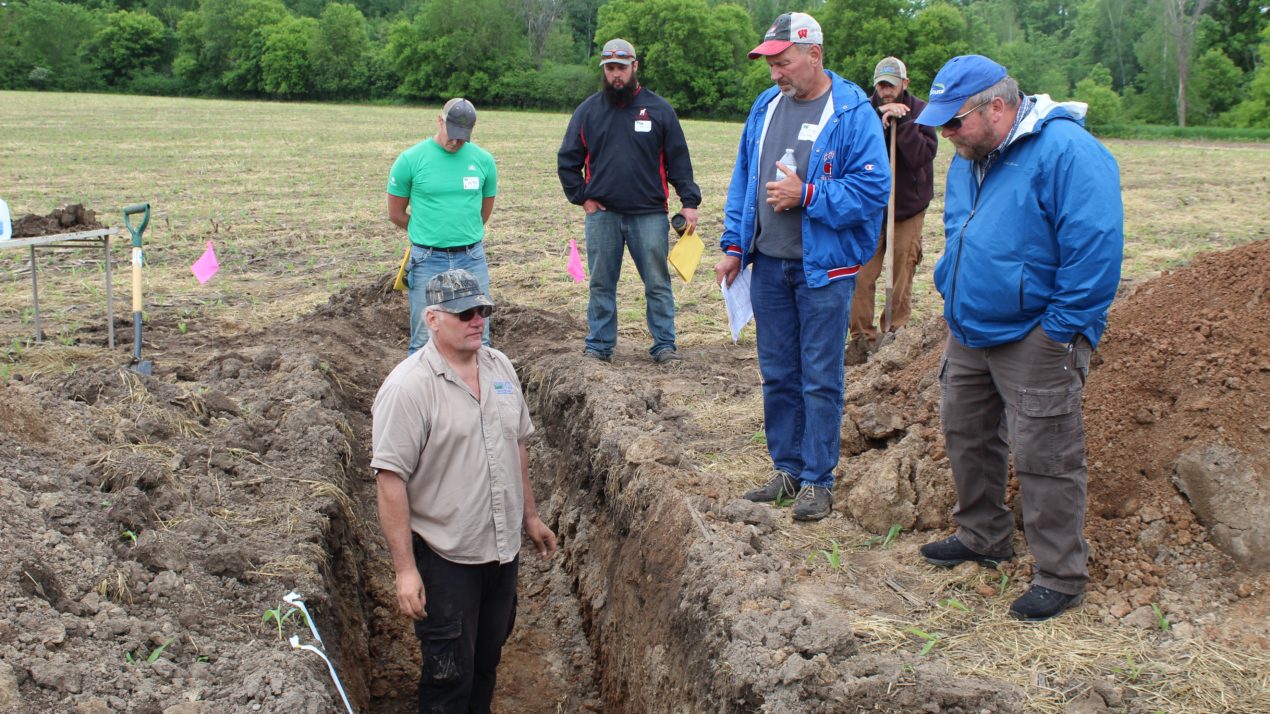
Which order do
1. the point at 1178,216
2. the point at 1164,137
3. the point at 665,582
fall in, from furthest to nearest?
the point at 1164,137 < the point at 1178,216 < the point at 665,582

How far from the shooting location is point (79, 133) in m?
35.0

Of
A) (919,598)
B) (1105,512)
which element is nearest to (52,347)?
(919,598)

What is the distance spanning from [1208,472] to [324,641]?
148 inches

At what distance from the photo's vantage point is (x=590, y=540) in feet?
20.5

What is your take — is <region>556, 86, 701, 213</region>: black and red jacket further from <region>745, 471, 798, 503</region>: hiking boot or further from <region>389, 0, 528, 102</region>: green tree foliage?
<region>389, 0, 528, 102</region>: green tree foliage

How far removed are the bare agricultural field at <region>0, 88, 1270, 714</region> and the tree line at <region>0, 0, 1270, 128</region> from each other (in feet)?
173

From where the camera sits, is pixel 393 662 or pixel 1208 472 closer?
pixel 1208 472

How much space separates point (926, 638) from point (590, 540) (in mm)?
2769

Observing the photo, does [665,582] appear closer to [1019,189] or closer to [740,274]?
[740,274]

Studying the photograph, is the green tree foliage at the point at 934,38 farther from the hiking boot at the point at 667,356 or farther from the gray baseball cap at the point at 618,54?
the gray baseball cap at the point at 618,54

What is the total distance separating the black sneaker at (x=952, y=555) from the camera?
434cm

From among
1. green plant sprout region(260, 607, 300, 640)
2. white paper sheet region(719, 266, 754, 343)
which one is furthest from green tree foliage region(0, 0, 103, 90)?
green plant sprout region(260, 607, 300, 640)

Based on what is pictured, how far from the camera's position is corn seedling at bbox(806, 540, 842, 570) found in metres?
4.48

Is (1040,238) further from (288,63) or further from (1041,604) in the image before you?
(288,63)
